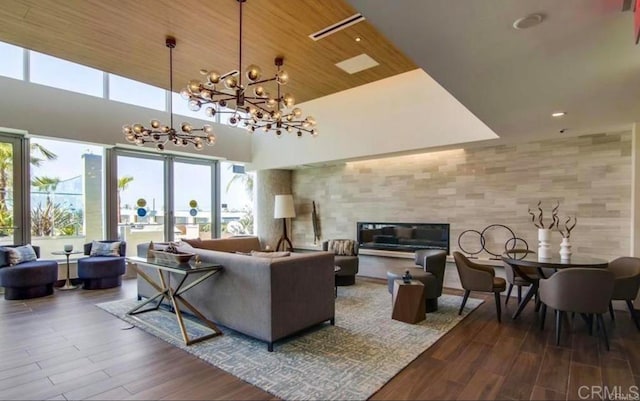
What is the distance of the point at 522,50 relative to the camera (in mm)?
2299

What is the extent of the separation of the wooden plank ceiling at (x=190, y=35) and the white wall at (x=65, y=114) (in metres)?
1.53

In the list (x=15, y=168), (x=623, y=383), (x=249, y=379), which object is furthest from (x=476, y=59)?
(x=15, y=168)

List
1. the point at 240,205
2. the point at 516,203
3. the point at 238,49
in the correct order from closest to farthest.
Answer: the point at 238,49, the point at 516,203, the point at 240,205

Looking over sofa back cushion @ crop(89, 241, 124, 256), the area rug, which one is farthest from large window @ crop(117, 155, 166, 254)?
the area rug

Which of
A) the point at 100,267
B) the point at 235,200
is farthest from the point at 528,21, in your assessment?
the point at 235,200

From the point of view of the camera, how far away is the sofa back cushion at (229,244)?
5805 mm

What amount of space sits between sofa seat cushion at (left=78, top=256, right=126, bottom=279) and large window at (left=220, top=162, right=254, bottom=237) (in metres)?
2.76

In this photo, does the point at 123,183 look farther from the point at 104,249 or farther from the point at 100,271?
the point at 100,271

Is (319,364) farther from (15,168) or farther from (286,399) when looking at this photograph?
(15,168)

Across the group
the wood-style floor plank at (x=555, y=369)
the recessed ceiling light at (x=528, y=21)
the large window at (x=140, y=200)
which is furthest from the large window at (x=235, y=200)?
the recessed ceiling light at (x=528, y=21)

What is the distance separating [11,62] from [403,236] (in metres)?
7.33

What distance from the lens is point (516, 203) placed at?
17.7 feet

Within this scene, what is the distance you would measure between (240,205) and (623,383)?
7795 mm

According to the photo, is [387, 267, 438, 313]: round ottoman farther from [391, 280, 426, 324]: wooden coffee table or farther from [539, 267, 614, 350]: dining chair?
[539, 267, 614, 350]: dining chair
